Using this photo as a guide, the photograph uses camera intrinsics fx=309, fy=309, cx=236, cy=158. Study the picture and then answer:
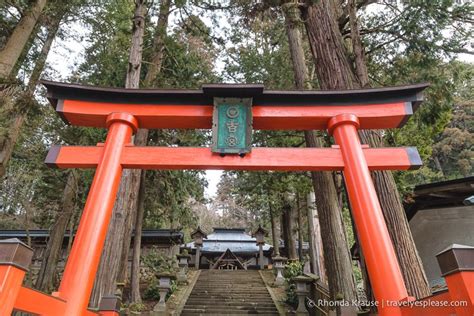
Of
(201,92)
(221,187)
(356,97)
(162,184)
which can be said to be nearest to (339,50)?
(356,97)

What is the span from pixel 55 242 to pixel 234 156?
8490mm

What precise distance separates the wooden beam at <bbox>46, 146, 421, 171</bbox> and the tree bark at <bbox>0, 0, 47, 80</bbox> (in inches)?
136

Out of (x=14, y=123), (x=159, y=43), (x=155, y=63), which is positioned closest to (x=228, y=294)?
(x=155, y=63)

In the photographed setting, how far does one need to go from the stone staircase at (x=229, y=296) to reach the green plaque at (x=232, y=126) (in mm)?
8657

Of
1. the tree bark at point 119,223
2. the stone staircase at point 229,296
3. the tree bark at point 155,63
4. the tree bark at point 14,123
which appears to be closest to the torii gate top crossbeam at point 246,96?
the tree bark at point 14,123

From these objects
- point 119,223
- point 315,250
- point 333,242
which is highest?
point 315,250

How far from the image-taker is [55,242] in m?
9.27

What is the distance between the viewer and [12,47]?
18.7 ft

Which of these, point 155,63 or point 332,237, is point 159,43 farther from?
point 332,237

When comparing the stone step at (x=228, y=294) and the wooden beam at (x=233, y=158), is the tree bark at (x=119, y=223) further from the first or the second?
the stone step at (x=228, y=294)

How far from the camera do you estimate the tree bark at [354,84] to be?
356 cm

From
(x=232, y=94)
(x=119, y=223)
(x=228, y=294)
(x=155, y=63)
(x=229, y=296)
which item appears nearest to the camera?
(x=232, y=94)

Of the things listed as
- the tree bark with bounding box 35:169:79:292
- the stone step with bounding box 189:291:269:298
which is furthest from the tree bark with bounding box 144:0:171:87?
the stone step with bounding box 189:291:269:298

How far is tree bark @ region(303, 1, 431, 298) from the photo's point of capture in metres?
3.56
